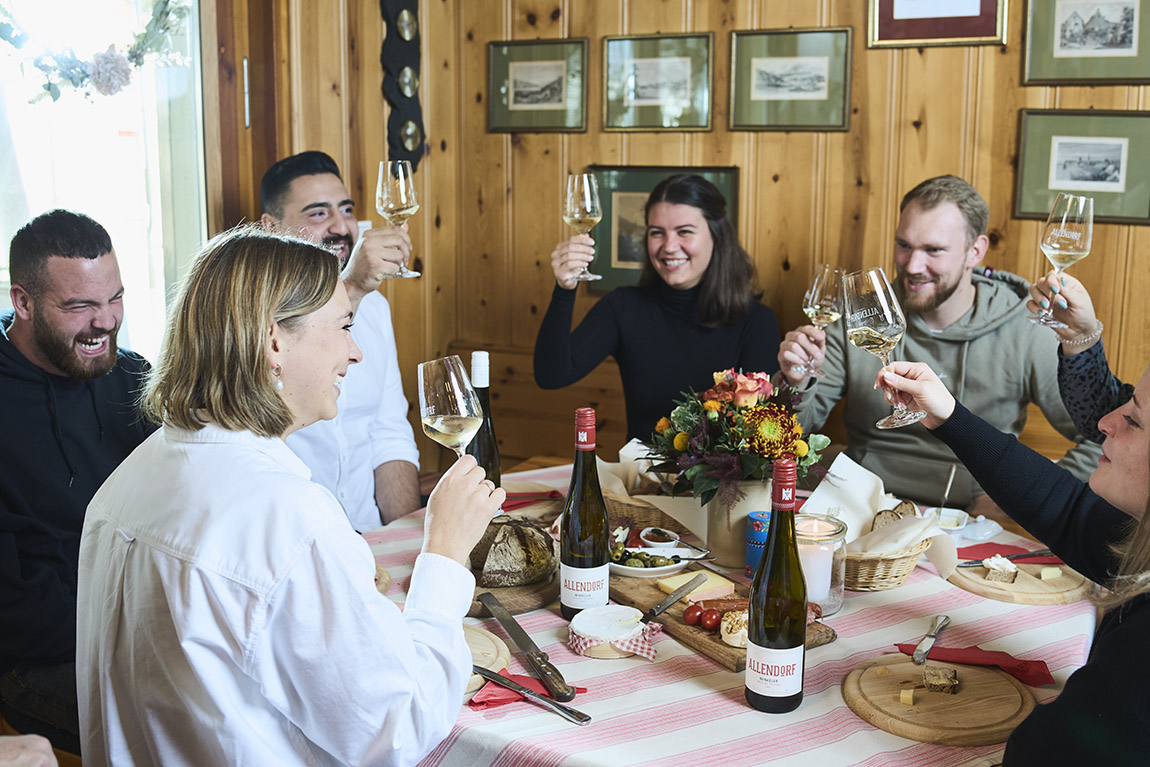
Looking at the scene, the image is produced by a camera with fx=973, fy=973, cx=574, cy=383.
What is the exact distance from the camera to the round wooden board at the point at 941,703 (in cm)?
116

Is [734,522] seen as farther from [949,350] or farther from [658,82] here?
[658,82]

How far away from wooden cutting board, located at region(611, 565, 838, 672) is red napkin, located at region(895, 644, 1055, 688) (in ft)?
0.41

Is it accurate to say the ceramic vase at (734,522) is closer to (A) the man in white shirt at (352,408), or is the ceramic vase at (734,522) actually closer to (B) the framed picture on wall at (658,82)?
(A) the man in white shirt at (352,408)

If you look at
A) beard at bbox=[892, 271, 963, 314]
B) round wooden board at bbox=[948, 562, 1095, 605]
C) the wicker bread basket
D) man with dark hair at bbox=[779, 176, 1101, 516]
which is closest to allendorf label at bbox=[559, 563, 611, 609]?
the wicker bread basket

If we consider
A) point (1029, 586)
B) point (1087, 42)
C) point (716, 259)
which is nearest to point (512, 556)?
point (1029, 586)

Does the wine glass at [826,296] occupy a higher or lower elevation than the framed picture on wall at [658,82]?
lower

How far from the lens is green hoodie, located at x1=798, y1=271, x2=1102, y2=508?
8.36 feet

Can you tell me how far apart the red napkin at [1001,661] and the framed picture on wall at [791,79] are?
2.31 m

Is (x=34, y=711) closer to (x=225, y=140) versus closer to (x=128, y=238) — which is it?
(x=128, y=238)

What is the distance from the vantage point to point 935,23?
3.11 m

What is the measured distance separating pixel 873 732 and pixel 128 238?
2.27m

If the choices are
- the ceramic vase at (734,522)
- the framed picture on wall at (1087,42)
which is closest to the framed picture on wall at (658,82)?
the framed picture on wall at (1087,42)

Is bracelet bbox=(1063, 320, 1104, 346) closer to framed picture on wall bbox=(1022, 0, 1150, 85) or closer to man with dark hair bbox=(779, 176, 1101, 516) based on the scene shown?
man with dark hair bbox=(779, 176, 1101, 516)

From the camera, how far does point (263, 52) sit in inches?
119
